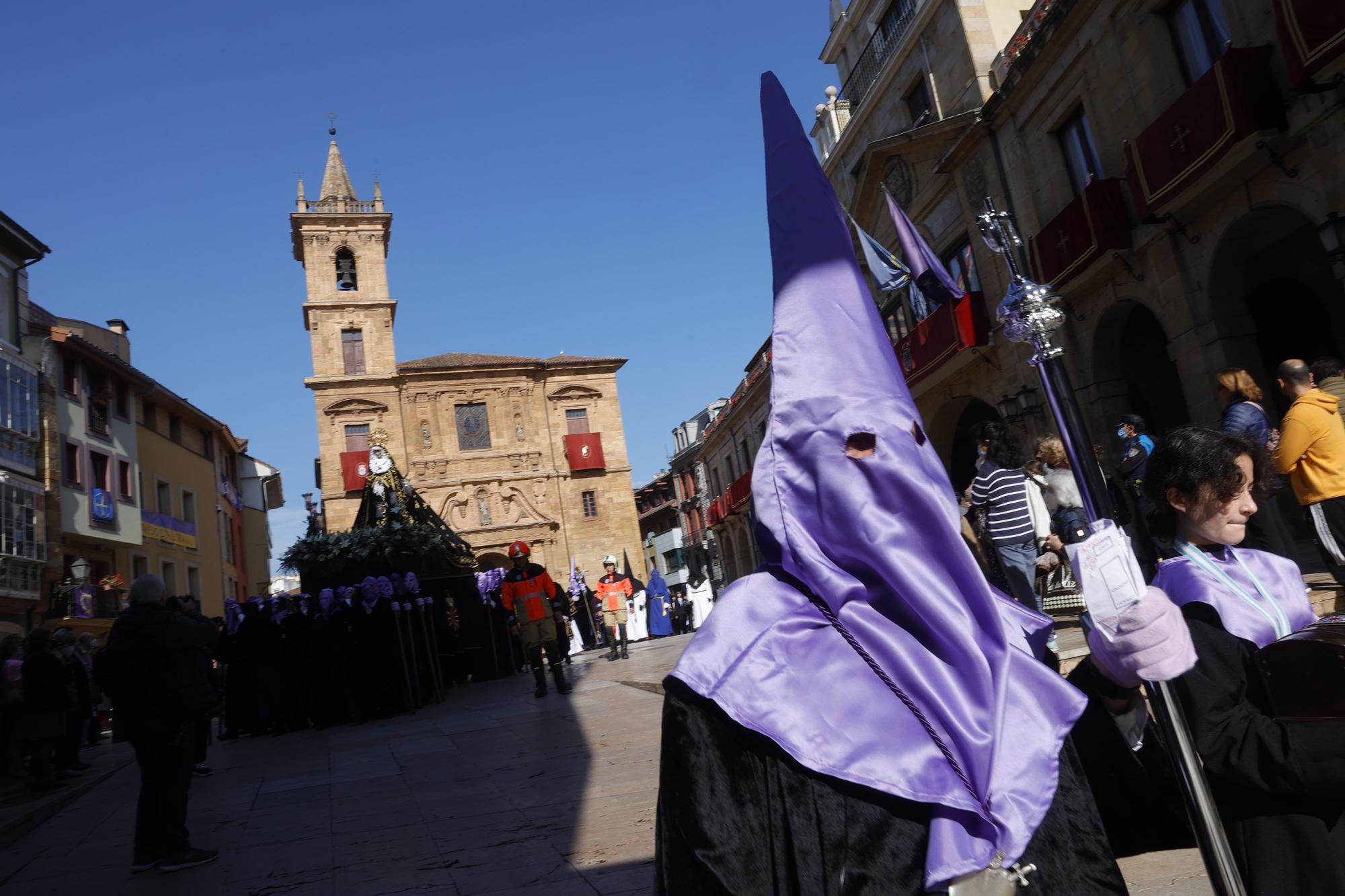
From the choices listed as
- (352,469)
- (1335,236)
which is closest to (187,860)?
(1335,236)

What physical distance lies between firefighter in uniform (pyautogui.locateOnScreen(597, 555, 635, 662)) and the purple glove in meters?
15.9

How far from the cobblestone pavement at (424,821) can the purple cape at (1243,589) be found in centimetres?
137

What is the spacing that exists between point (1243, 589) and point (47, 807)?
9191 millimetres

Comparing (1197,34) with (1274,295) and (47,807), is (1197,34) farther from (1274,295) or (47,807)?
(47,807)

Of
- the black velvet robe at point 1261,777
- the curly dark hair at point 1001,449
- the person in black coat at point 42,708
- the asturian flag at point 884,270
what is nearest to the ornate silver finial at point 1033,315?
the black velvet robe at point 1261,777

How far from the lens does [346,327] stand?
44438 millimetres

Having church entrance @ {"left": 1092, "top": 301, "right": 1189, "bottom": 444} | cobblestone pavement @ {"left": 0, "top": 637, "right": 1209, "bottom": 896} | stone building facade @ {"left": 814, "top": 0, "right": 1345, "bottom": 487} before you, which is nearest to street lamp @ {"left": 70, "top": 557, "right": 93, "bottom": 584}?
cobblestone pavement @ {"left": 0, "top": 637, "right": 1209, "bottom": 896}

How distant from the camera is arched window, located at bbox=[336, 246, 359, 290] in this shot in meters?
46.0

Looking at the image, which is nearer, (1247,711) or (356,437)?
(1247,711)

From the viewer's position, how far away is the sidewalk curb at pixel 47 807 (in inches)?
275

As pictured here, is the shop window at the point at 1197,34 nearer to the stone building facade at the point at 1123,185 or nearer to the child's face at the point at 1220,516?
the stone building facade at the point at 1123,185

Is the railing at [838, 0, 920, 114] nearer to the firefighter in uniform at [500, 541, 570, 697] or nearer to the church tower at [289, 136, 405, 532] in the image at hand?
the firefighter in uniform at [500, 541, 570, 697]

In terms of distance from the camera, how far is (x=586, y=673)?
1456 centimetres

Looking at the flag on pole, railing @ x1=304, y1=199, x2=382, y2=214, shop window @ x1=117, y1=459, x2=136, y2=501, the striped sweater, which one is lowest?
the striped sweater
